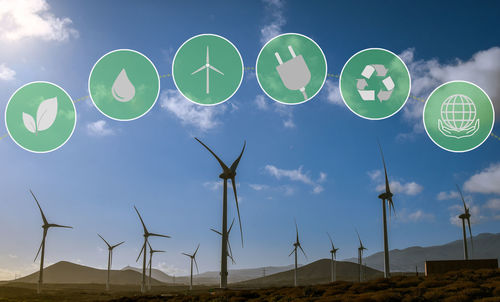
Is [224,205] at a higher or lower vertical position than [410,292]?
higher

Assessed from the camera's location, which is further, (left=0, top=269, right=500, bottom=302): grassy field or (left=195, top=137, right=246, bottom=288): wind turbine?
(left=195, top=137, right=246, bottom=288): wind turbine

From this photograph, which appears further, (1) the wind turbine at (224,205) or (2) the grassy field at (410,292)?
(1) the wind turbine at (224,205)

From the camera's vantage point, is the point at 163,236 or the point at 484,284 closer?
the point at 484,284

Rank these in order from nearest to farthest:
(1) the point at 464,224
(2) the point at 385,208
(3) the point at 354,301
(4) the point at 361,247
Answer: (3) the point at 354,301 < (2) the point at 385,208 < (1) the point at 464,224 < (4) the point at 361,247

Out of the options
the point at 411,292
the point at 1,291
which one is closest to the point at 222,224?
the point at 411,292

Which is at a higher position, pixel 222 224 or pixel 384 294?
pixel 222 224

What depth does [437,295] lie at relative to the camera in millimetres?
37156

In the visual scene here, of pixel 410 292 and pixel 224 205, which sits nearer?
pixel 410 292

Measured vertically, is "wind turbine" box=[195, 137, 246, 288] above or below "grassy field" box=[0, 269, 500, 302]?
above

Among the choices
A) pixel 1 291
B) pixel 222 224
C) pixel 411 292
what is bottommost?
pixel 1 291

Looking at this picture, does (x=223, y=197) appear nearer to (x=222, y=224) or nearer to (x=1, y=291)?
(x=222, y=224)

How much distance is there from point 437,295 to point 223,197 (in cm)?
2656

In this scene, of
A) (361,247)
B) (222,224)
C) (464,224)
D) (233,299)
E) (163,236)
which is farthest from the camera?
(361,247)

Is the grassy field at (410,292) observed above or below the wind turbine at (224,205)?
below
